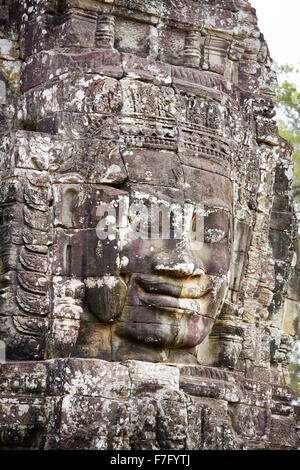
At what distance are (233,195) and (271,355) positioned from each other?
8.26 ft

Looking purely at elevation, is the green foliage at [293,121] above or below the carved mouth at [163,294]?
above

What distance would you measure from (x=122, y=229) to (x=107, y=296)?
0.66 m

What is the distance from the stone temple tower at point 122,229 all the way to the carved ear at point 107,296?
12mm

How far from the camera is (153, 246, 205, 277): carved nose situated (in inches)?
551

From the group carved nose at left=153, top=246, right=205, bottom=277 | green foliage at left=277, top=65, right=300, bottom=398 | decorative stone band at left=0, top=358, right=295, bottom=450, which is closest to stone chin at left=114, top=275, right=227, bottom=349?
carved nose at left=153, top=246, right=205, bottom=277

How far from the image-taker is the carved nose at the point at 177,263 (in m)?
14.0

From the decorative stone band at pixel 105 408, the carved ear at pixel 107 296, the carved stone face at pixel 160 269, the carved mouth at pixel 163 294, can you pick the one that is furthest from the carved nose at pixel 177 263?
the decorative stone band at pixel 105 408

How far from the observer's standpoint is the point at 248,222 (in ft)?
51.1

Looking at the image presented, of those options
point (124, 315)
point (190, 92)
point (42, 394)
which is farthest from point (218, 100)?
point (42, 394)

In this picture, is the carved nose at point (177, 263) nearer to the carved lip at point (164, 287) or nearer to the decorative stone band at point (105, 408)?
the carved lip at point (164, 287)

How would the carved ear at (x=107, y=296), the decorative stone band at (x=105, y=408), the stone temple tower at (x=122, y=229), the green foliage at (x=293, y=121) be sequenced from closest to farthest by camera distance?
the decorative stone band at (x=105, y=408), the stone temple tower at (x=122, y=229), the carved ear at (x=107, y=296), the green foliage at (x=293, y=121)

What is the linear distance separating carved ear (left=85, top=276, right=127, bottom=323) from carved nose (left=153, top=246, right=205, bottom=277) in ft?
1.31

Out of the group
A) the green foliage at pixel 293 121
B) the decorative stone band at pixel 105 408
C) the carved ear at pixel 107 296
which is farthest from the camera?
the green foliage at pixel 293 121

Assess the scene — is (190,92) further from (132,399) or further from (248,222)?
(132,399)
